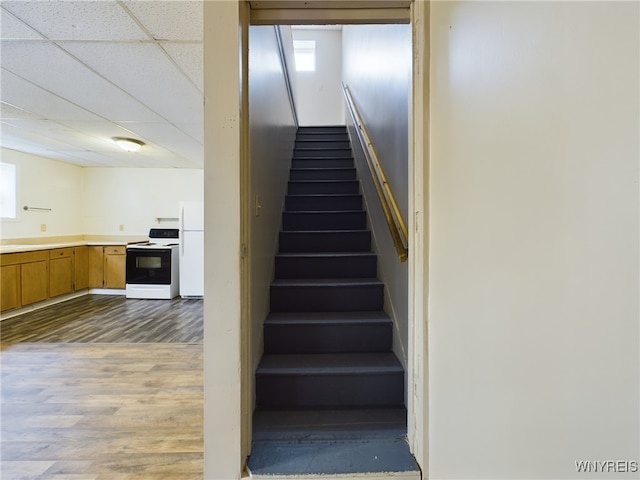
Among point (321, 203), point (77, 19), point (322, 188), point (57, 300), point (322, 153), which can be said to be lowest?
point (57, 300)

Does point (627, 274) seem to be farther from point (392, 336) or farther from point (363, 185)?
point (363, 185)

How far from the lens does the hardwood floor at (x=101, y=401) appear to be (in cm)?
156

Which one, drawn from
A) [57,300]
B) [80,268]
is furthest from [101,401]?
[80,268]

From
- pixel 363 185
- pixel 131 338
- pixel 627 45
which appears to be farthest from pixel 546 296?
pixel 131 338

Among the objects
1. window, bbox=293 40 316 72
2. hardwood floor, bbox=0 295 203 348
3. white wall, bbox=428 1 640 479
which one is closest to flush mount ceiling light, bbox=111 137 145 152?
hardwood floor, bbox=0 295 203 348

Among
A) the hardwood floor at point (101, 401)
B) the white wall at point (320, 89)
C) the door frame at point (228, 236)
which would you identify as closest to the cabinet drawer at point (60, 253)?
the hardwood floor at point (101, 401)

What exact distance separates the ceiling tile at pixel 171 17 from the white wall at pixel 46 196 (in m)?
4.57

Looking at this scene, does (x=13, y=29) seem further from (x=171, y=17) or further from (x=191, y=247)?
(x=191, y=247)

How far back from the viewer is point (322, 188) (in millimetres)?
3197

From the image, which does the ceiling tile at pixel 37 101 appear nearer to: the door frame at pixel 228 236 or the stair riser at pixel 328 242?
the door frame at pixel 228 236

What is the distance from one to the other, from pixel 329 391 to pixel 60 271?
17.3 ft

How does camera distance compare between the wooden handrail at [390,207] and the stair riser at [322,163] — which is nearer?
the wooden handrail at [390,207]

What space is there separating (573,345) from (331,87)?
647cm

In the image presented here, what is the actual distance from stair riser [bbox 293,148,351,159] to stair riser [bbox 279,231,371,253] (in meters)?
1.59
